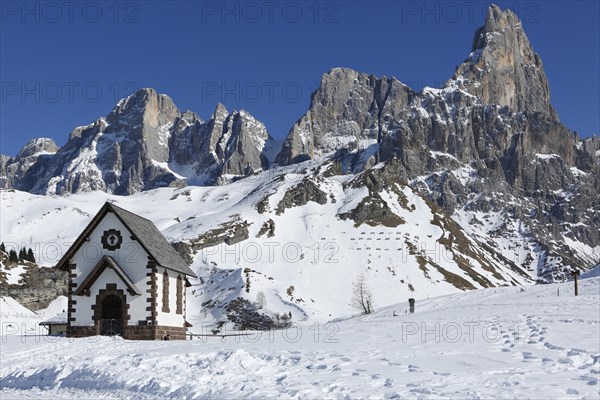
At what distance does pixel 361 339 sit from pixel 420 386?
10970 mm

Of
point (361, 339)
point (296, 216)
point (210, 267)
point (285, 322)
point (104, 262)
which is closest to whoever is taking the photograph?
point (361, 339)

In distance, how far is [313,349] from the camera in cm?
2462

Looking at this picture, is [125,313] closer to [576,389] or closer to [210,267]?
[576,389]

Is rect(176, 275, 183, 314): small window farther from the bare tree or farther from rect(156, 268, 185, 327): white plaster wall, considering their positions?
the bare tree

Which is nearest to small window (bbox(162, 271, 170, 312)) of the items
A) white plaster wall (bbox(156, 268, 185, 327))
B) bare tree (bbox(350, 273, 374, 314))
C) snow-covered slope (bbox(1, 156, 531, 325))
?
white plaster wall (bbox(156, 268, 185, 327))

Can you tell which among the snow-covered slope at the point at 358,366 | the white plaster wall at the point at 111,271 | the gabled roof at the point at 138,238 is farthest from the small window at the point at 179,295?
the snow-covered slope at the point at 358,366

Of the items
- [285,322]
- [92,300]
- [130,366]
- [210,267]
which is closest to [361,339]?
[130,366]

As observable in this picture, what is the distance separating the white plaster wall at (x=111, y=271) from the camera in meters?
41.8

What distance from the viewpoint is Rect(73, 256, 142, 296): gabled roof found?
136 feet

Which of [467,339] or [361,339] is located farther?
[361,339]

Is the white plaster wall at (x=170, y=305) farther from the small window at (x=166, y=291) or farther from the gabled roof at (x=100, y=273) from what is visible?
the gabled roof at (x=100, y=273)

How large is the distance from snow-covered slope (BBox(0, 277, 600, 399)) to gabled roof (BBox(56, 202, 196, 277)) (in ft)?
34.6

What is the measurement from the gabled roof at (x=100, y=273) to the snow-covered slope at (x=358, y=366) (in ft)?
28.8

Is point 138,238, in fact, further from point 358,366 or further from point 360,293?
point 360,293
